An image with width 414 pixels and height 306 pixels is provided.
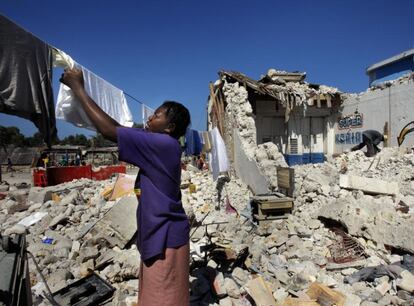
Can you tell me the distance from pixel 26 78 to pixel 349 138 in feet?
37.3

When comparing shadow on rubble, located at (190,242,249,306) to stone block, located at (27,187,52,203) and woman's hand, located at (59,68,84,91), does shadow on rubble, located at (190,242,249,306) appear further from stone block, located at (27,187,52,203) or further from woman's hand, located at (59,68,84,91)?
stone block, located at (27,187,52,203)

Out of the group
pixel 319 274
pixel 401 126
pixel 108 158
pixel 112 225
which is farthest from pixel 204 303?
pixel 108 158

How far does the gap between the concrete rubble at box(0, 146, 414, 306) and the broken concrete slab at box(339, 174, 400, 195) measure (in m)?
0.04

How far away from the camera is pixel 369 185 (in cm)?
664

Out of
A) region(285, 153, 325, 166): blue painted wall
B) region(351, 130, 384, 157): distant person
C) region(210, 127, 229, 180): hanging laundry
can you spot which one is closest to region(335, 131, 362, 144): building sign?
region(285, 153, 325, 166): blue painted wall

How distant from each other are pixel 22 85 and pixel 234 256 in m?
3.26

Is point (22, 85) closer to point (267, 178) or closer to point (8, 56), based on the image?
point (8, 56)

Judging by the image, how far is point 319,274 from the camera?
416cm

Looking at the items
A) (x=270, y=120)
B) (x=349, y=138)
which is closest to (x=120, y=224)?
(x=270, y=120)

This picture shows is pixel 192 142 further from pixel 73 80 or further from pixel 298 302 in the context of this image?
pixel 73 80

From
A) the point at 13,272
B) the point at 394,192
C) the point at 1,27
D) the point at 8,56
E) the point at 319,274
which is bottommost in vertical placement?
A: the point at 319,274

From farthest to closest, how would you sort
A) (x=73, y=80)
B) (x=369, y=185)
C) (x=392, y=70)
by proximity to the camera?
(x=392, y=70), (x=369, y=185), (x=73, y=80)

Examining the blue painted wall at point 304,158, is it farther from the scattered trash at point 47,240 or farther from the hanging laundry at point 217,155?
the scattered trash at point 47,240

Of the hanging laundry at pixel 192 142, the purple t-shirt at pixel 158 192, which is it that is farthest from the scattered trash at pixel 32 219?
the purple t-shirt at pixel 158 192
